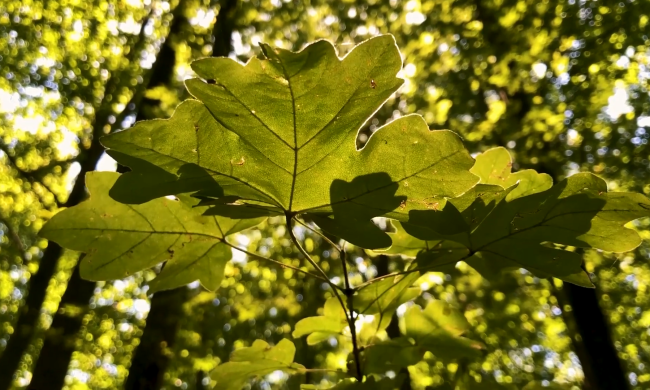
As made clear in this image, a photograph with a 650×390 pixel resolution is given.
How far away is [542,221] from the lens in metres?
0.69

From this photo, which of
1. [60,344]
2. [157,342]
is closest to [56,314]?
[60,344]

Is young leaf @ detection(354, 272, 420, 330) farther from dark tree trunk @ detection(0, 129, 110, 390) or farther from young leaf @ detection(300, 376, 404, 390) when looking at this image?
dark tree trunk @ detection(0, 129, 110, 390)

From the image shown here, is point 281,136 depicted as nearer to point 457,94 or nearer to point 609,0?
point 609,0

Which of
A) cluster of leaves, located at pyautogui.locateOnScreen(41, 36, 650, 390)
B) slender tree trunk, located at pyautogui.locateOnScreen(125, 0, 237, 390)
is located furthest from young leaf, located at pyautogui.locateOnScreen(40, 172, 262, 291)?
slender tree trunk, located at pyautogui.locateOnScreen(125, 0, 237, 390)

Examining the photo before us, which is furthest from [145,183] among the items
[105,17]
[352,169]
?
[105,17]

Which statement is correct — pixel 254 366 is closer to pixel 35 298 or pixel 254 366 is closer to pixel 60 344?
pixel 60 344

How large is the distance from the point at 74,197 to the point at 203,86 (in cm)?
509

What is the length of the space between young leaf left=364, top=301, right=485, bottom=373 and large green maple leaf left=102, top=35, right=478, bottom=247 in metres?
0.42

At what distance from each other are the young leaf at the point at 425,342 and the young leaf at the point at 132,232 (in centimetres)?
39

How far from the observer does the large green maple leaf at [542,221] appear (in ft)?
2.14

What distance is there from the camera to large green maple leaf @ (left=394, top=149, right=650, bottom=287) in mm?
653

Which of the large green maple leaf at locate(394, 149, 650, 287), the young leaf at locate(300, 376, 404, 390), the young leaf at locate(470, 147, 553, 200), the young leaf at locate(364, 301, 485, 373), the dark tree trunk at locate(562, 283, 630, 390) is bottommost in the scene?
the young leaf at locate(300, 376, 404, 390)

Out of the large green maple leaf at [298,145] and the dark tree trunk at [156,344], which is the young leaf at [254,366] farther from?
the dark tree trunk at [156,344]

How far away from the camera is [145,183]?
0.62 meters
